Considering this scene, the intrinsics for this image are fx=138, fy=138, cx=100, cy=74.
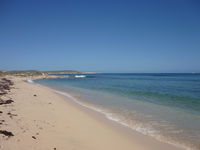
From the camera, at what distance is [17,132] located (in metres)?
4.18

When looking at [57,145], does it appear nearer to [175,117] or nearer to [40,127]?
[40,127]

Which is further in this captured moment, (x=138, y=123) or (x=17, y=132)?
(x=138, y=123)

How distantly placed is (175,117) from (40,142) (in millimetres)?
6373

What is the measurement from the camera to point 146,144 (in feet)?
14.4

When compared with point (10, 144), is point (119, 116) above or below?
below

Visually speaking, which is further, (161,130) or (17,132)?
(161,130)

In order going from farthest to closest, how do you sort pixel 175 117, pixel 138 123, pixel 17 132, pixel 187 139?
pixel 175 117
pixel 138 123
pixel 187 139
pixel 17 132

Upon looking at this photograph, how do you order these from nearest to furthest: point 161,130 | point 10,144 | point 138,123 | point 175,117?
point 10,144, point 161,130, point 138,123, point 175,117

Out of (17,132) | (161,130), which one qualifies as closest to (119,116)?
(161,130)

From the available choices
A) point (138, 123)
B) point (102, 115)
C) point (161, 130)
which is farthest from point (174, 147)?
point (102, 115)

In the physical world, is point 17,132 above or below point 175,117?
above

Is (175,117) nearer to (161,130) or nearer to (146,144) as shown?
(161,130)

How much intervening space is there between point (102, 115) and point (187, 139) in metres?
3.95

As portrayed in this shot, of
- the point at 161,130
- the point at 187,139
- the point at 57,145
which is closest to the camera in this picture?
the point at 57,145
